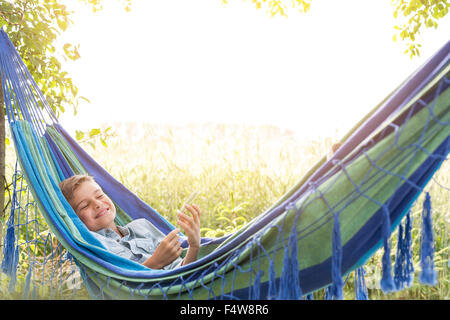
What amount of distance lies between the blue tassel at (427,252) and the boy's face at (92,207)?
4.00 ft

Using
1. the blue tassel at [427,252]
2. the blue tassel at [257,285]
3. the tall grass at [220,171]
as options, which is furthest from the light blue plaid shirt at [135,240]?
the blue tassel at [427,252]

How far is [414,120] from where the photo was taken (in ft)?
3.86

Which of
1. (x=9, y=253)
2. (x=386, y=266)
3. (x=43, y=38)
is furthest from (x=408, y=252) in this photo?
(x=43, y=38)

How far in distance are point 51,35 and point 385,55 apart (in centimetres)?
492

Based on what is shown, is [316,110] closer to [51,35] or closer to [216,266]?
[51,35]

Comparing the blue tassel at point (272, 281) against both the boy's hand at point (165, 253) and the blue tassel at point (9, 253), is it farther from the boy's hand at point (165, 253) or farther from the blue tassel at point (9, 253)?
the blue tassel at point (9, 253)

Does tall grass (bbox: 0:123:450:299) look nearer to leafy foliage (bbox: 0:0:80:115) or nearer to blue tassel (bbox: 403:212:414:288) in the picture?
leafy foliage (bbox: 0:0:80:115)

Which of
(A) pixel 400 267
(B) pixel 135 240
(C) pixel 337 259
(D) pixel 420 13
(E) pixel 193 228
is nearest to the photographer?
(C) pixel 337 259

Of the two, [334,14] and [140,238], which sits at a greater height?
[334,14]

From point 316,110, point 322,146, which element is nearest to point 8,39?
point 322,146

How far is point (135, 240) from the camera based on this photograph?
1.89m

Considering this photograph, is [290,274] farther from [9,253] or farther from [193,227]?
[9,253]

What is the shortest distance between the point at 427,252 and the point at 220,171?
→ 2.34 meters

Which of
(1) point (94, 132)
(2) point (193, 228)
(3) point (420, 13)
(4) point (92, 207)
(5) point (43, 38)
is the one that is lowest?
(2) point (193, 228)
